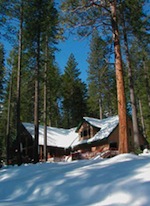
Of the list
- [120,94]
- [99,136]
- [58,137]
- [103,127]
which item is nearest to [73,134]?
[58,137]

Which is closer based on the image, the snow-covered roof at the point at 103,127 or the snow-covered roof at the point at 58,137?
the snow-covered roof at the point at 103,127

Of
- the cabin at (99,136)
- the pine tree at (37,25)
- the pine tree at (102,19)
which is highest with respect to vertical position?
the pine tree at (37,25)

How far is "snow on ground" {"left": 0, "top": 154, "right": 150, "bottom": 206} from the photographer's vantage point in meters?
4.53

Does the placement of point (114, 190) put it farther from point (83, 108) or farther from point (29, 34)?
point (83, 108)

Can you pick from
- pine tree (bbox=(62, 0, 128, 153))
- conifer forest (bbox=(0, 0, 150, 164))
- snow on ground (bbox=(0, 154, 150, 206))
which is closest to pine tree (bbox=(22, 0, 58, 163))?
conifer forest (bbox=(0, 0, 150, 164))

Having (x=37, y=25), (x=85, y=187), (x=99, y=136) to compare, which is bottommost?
(x=85, y=187)

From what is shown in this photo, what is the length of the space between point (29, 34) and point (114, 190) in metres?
17.3

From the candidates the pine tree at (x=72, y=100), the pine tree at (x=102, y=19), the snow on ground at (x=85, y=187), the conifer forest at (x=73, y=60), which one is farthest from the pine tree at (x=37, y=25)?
the pine tree at (x=72, y=100)

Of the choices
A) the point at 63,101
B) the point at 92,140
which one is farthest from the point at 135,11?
the point at 63,101

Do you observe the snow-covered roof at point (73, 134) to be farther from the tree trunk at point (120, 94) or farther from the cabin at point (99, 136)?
the tree trunk at point (120, 94)

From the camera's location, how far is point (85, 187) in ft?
17.7

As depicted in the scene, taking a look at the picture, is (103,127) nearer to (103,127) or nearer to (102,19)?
(103,127)

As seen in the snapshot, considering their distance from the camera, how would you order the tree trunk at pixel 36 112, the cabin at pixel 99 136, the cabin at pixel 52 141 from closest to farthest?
the tree trunk at pixel 36 112
the cabin at pixel 99 136
the cabin at pixel 52 141

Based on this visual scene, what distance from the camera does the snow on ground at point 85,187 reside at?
4.53 m
